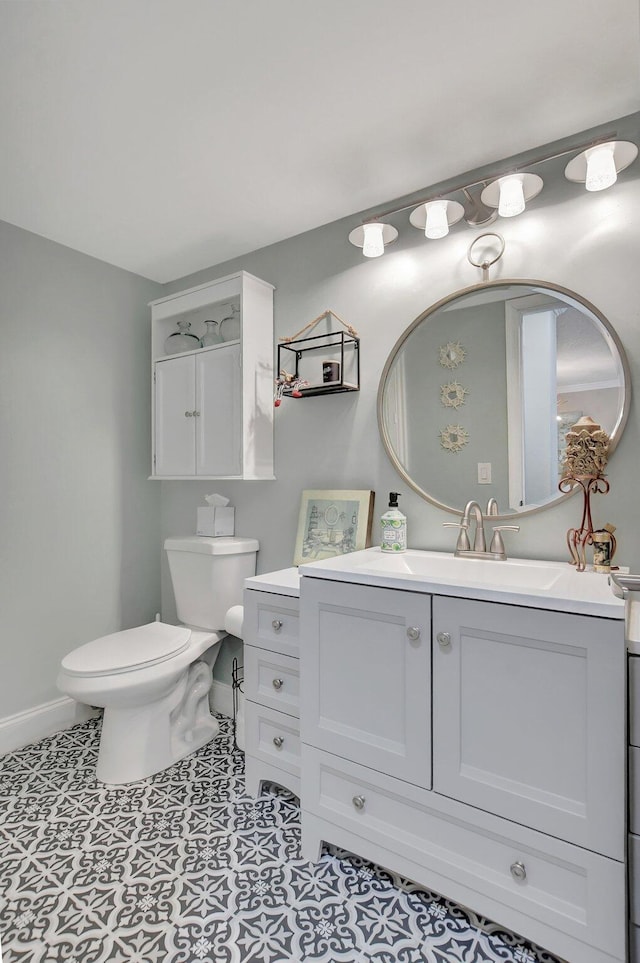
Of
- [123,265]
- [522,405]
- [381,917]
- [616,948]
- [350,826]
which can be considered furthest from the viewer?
[123,265]

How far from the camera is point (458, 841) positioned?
1.30m

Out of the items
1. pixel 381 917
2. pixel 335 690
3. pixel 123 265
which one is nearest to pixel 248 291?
pixel 123 265

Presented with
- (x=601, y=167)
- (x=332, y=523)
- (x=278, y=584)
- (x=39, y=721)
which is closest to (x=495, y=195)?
(x=601, y=167)

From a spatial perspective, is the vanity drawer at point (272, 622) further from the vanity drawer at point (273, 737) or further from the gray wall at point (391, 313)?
the gray wall at point (391, 313)

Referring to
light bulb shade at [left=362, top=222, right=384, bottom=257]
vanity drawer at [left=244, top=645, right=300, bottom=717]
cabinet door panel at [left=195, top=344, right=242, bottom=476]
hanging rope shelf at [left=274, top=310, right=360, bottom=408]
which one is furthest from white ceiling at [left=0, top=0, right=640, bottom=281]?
vanity drawer at [left=244, top=645, right=300, bottom=717]

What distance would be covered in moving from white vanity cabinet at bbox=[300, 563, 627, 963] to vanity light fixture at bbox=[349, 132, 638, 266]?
1.30 m

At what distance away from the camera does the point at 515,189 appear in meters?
1.63

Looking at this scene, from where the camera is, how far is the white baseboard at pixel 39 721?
7.22ft

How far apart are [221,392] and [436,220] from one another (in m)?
1.18

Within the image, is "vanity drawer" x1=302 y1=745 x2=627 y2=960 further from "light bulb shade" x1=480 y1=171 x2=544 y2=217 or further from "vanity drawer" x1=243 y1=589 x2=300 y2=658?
"light bulb shade" x1=480 y1=171 x2=544 y2=217

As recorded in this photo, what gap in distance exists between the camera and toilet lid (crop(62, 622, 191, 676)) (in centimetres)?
190

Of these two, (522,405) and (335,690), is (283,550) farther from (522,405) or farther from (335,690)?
(522,405)

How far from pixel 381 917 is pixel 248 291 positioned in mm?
2309

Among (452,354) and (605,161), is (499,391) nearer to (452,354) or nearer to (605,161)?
(452,354)
